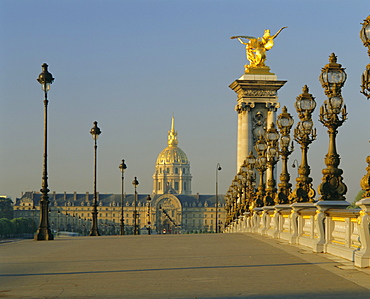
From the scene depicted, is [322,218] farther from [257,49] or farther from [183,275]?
[257,49]

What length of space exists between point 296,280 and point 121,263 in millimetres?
5595

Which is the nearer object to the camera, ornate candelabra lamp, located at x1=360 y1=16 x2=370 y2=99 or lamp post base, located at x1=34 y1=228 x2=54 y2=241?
ornate candelabra lamp, located at x1=360 y1=16 x2=370 y2=99

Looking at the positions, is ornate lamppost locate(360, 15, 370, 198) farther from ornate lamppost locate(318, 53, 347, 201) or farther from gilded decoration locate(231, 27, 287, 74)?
gilded decoration locate(231, 27, 287, 74)

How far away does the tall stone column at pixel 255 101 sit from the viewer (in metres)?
91.6

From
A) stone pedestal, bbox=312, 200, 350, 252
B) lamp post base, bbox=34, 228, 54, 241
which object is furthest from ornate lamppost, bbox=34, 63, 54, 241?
stone pedestal, bbox=312, 200, 350, 252

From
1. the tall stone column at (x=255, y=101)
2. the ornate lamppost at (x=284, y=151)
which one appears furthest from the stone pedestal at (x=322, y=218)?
the tall stone column at (x=255, y=101)

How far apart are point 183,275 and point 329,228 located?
6.73 metres

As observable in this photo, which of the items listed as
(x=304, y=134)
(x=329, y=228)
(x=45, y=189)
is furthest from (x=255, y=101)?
(x=329, y=228)

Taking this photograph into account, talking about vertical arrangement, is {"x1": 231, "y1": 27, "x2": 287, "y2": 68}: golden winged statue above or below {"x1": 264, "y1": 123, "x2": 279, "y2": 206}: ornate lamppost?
above

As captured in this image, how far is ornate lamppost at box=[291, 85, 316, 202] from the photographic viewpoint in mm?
28987

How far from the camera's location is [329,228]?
73.5 ft

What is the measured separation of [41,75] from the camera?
41.7 m

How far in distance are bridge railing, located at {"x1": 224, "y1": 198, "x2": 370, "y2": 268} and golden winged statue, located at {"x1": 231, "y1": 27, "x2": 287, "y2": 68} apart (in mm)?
61730

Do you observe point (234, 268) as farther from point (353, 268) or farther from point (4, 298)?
point (4, 298)
